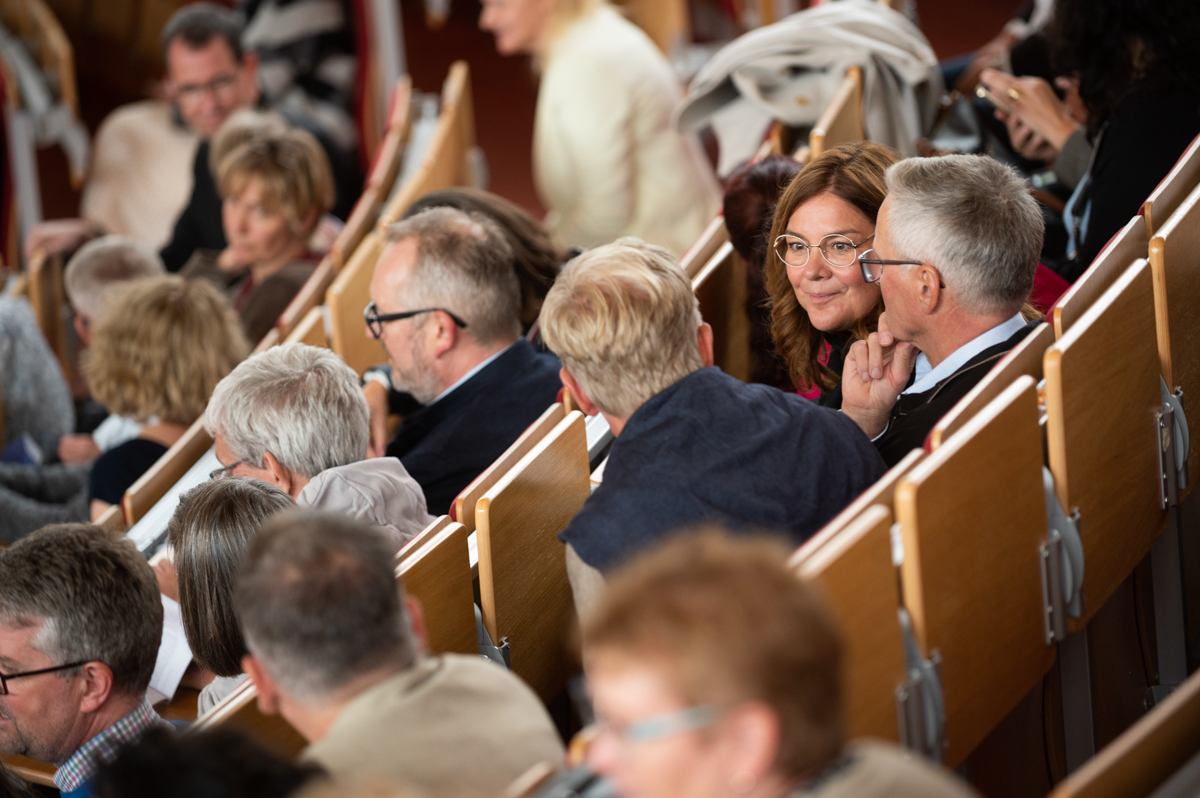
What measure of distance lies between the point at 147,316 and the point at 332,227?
4.66ft

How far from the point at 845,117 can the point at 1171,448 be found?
132cm

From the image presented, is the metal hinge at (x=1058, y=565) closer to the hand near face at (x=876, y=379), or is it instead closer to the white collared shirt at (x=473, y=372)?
the hand near face at (x=876, y=379)

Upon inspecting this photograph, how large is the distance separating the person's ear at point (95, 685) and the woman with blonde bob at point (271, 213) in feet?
6.51

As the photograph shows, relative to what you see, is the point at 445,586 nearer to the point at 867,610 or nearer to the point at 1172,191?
the point at 867,610

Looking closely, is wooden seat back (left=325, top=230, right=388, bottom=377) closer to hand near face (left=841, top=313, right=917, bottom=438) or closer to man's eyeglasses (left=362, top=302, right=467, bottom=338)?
man's eyeglasses (left=362, top=302, right=467, bottom=338)

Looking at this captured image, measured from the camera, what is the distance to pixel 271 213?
386 cm

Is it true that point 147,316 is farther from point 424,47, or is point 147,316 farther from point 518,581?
point 424,47

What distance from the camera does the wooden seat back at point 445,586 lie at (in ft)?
5.74

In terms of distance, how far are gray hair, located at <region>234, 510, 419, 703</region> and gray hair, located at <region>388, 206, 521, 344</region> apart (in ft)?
4.33

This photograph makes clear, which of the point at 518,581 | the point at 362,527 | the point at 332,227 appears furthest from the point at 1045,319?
the point at 332,227

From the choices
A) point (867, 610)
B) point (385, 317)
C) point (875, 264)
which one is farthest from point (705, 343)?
point (385, 317)

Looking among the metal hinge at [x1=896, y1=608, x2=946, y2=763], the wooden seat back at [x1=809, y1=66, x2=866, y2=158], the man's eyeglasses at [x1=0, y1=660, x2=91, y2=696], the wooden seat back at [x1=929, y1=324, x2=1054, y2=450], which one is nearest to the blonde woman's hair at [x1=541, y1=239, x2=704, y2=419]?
the wooden seat back at [x1=929, y1=324, x2=1054, y2=450]

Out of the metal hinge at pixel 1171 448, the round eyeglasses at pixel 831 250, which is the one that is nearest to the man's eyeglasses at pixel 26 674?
the round eyeglasses at pixel 831 250

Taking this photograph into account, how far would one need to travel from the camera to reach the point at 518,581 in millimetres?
1932
